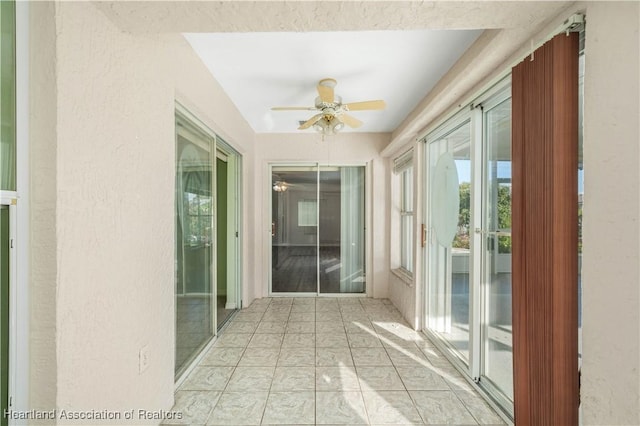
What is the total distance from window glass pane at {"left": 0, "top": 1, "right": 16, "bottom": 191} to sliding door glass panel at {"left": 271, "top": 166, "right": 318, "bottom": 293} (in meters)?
3.26

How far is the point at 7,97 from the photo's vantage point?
99 centimetres

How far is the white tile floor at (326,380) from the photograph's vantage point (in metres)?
1.75

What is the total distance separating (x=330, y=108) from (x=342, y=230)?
226 cm

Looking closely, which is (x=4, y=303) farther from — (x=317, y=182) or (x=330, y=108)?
(x=317, y=182)

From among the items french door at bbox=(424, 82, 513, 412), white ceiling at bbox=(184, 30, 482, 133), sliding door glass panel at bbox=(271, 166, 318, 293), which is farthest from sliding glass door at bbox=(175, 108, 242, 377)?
french door at bbox=(424, 82, 513, 412)

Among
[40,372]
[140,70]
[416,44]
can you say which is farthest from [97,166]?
[416,44]

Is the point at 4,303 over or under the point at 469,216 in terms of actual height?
under

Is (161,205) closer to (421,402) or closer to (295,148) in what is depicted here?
(421,402)

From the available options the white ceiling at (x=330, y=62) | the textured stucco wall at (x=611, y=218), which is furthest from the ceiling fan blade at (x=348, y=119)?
the textured stucco wall at (x=611, y=218)

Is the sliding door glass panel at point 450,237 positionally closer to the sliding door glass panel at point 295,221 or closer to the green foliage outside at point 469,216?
the green foliage outside at point 469,216

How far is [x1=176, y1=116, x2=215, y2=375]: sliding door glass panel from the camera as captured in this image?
6.97 feet

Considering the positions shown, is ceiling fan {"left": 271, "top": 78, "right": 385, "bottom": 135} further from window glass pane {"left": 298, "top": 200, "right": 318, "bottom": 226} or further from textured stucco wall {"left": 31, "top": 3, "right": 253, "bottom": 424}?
window glass pane {"left": 298, "top": 200, "right": 318, "bottom": 226}

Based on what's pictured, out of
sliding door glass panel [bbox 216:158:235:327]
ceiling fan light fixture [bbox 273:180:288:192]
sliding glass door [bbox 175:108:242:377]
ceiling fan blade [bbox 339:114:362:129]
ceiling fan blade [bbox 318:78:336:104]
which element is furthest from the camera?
ceiling fan light fixture [bbox 273:180:288:192]

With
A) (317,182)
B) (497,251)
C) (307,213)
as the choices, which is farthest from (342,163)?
(497,251)
